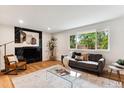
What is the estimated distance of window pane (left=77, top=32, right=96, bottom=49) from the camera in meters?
4.68

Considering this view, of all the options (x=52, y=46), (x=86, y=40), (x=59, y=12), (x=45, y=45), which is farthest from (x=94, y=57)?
(x=45, y=45)

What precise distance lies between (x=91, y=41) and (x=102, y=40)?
582 millimetres

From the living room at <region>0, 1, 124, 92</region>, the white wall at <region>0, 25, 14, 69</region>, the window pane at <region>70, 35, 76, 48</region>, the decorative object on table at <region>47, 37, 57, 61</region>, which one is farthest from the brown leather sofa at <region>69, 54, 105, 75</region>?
the white wall at <region>0, 25, 14, 69</region>

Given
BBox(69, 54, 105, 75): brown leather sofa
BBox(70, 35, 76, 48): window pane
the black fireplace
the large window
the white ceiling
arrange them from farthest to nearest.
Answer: BBox(70, 35, 76, 48): window pane < the black fireplace < the large window < BBox(69, 54, 105, 75): brown leather sofa < the white ceiling

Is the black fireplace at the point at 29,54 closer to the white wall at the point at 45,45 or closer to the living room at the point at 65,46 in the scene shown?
the living room at the point at 65,46

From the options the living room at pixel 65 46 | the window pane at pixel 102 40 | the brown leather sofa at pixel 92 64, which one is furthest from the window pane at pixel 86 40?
the brown leather sofa at pixel 92 64

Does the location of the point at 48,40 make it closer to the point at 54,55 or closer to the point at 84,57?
the point at 54,55

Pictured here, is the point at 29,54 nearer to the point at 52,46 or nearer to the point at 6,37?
the point at 6,37

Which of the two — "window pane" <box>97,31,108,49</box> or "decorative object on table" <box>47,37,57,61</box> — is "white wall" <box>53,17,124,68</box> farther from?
"decorative object on table" <box>47,37,57,61</box>

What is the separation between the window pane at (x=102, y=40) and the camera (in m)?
4.16

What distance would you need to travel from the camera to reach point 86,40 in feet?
16.4

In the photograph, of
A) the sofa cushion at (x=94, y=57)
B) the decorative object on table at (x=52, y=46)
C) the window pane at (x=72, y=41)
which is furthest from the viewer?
the decorative object on table at (x=52, y=46)

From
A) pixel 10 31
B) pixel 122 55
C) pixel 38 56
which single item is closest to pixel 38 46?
pixel 38 56

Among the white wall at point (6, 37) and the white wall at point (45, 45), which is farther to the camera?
the white wall at point (45, 45)
